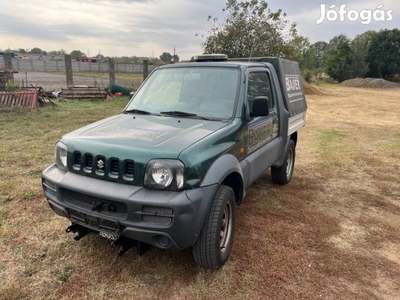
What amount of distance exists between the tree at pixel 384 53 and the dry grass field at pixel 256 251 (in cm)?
5397

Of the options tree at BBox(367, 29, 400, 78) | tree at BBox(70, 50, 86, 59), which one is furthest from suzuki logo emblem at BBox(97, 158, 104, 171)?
tree at BBox(70, 50, 86, 59)

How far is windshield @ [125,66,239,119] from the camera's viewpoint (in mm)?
3518

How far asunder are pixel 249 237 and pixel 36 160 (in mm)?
4549

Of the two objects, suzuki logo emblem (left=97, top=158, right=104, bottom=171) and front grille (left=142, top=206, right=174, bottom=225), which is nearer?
front grille (left=142, top=206, right=174, bottom=225)

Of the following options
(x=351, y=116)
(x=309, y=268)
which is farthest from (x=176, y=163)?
(x=351, y=116)

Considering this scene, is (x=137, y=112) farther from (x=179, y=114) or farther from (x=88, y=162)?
(x=88, y=162)

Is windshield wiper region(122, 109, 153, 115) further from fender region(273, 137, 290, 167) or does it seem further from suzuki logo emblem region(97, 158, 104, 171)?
fender region(273, 137, 290, 167)

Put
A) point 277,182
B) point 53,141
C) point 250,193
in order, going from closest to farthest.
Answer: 1. point 250,193
2. point 277,182
3. point 53,141

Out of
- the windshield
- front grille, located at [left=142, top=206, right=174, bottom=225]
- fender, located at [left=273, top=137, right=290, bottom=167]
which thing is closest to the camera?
front grille, located at [left=142, top=206, right=174, bottom=225]

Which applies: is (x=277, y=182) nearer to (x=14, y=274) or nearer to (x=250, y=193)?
(x=250, y=193)

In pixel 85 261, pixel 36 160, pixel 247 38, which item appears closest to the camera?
pixel 85 261

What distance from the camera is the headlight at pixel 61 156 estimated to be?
2.99 meters

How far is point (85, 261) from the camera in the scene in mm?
3158

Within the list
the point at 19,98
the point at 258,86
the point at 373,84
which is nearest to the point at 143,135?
the point at 258,86
